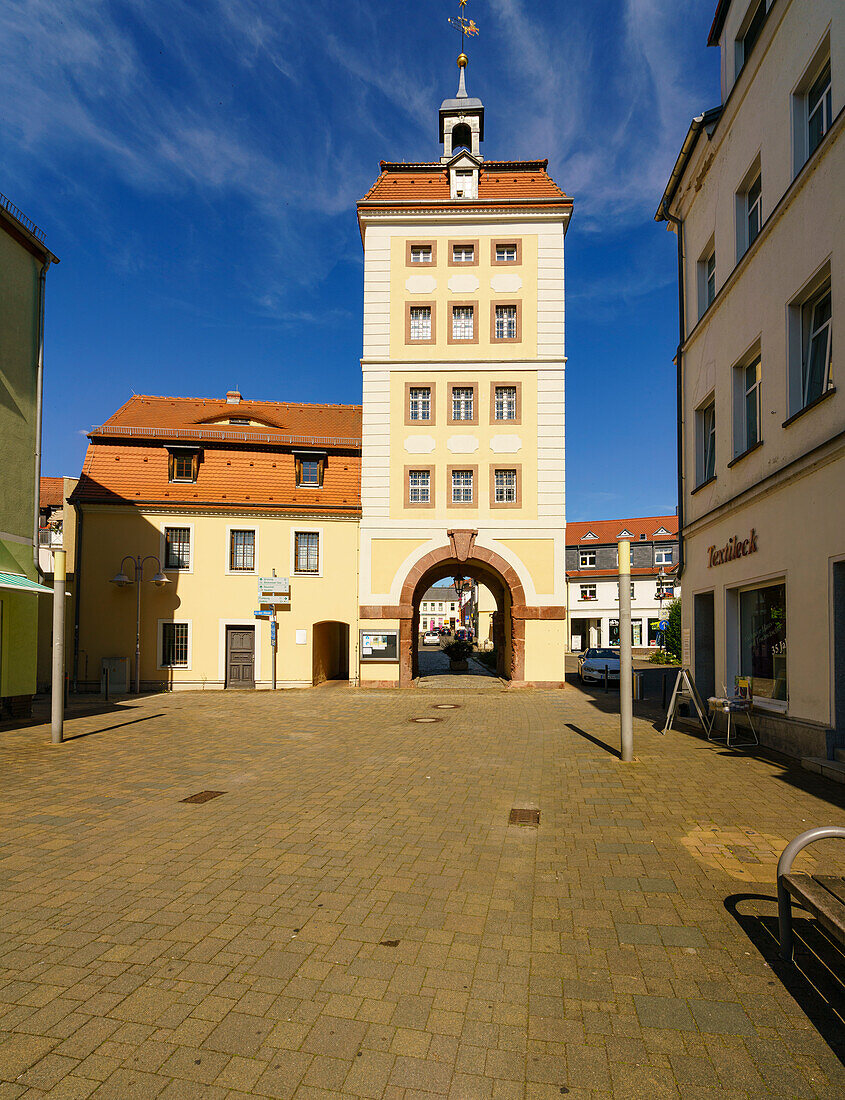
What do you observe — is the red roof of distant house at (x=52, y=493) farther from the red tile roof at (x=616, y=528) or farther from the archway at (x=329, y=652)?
the red tile roof at (x=616, y=528)

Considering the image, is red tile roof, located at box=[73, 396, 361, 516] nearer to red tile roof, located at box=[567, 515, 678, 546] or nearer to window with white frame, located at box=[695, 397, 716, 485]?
window with white frame, located at box=[695, 397, 716, 485]

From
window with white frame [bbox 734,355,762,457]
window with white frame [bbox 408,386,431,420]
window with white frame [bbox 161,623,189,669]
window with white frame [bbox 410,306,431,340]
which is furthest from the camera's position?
window with white frame [bbox 410,306,431,340]

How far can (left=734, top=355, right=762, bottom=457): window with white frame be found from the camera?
13.3 meters

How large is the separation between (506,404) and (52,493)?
115ft

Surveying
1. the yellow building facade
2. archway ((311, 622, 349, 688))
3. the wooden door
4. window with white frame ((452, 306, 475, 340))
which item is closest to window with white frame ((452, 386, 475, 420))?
the yellow building facade

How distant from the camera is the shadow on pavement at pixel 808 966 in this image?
3.58m

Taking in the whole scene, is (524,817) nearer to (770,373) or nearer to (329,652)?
(770,373)

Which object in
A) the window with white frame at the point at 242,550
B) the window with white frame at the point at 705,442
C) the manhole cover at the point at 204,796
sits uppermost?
the window with white frame at the point at 705,442

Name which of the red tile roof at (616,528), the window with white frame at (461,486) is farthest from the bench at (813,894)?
the red tile roof at (616,528)

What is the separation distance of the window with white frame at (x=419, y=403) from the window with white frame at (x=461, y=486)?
2434mm

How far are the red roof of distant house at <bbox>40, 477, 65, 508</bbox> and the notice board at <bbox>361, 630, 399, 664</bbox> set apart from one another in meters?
29.0

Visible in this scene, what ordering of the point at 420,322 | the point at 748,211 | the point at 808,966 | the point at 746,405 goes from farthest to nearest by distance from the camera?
the point at 420,322 < the point at 746,405 < the point at 748,211 < the point at 808,966

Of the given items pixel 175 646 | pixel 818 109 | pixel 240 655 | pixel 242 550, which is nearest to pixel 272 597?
pixel 242 550

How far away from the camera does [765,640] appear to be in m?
12.3
